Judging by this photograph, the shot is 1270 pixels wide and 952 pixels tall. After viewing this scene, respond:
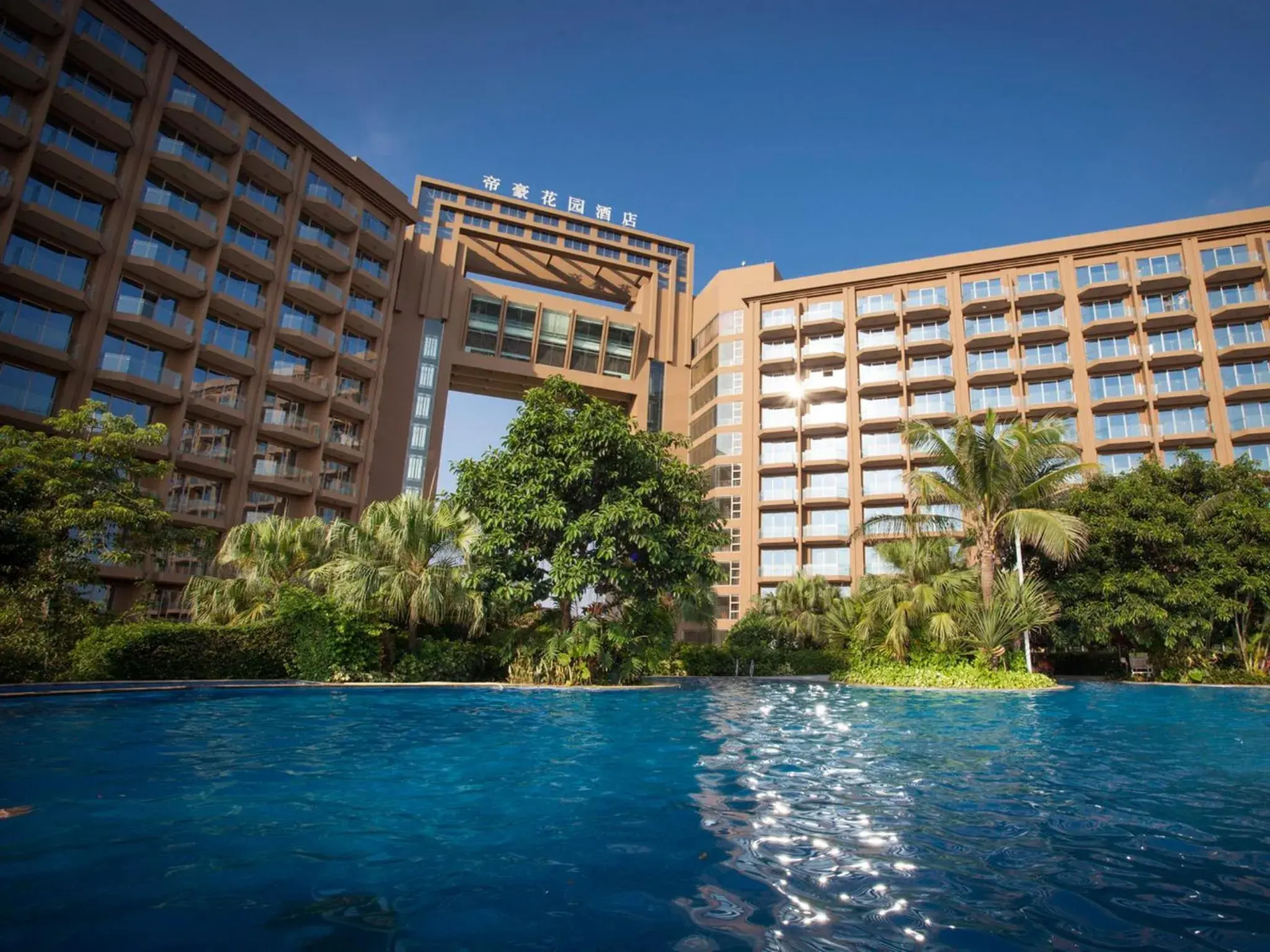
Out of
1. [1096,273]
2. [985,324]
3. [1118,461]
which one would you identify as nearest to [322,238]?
[985,324]

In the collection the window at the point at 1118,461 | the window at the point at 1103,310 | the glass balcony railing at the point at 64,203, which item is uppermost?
the window at the point at 1103,310

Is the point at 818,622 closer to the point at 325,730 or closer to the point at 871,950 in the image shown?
the point at 325,730

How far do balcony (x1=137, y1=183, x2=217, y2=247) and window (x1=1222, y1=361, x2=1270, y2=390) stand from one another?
57451 mm

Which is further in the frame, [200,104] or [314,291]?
[314,291]

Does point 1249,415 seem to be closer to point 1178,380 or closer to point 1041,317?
point 1178,380

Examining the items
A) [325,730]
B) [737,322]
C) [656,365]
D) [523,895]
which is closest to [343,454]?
[656,365]

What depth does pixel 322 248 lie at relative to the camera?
135 ft

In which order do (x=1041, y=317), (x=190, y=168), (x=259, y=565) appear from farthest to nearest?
(x=1041, y=317)
(x=190, y=168)
(x=259, y=565)

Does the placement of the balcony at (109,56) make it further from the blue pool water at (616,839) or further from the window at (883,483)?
the window at (883,483)

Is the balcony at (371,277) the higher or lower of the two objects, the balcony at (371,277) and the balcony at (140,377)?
the higher

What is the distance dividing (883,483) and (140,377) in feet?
140

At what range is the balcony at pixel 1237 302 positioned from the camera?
4362 cm

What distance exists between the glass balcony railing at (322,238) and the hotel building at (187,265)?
0.18 metres

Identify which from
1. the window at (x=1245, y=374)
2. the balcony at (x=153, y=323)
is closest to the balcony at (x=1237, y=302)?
the window at (x=1245, y=374)
